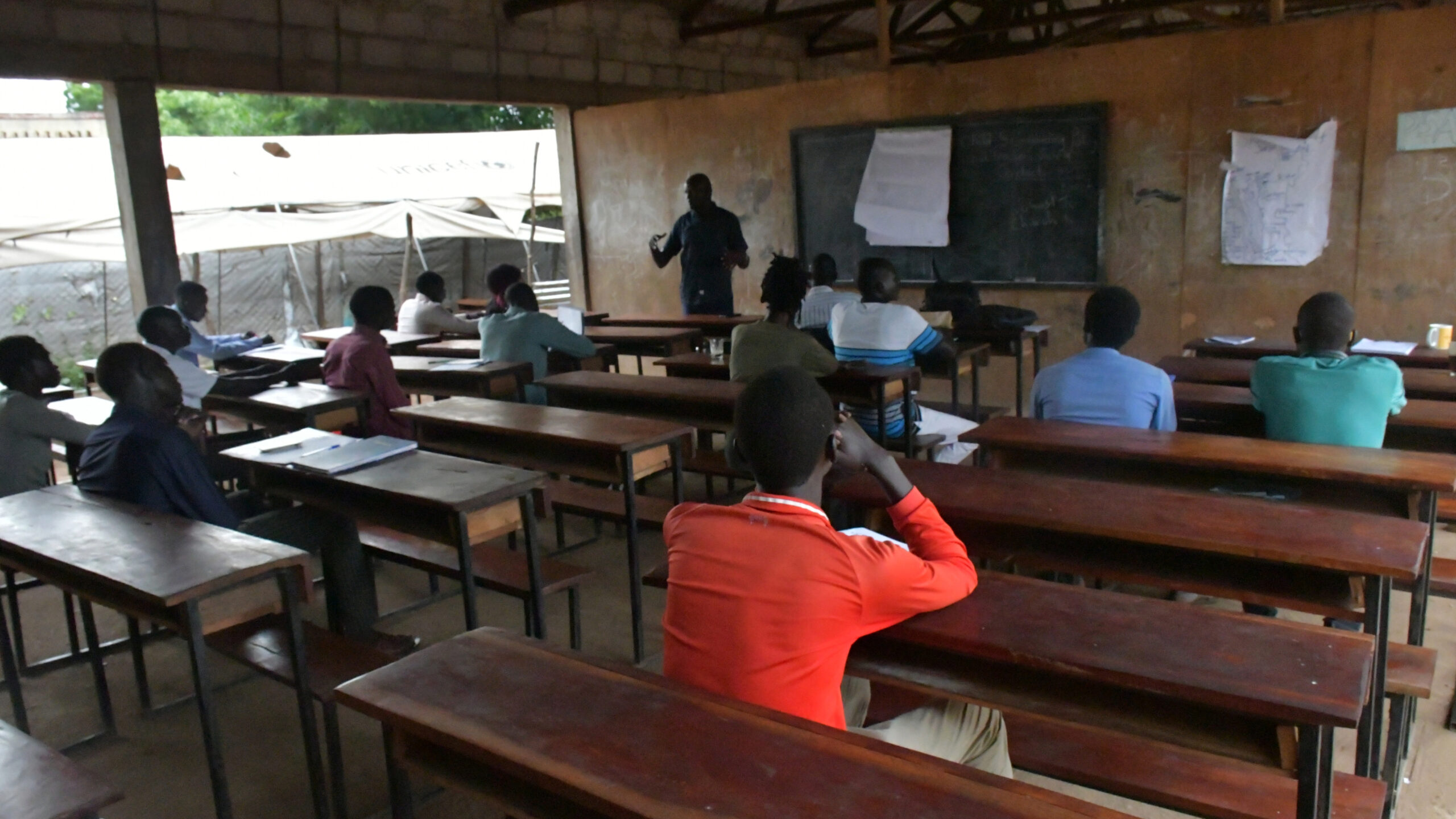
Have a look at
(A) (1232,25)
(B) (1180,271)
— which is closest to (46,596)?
(B) (1180,271)

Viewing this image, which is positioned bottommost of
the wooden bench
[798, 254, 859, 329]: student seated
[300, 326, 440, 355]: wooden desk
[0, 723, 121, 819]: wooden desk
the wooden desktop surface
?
the wooden bench

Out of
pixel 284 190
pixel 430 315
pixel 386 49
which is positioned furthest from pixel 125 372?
pixel 284 190

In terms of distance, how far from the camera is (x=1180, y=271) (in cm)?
596

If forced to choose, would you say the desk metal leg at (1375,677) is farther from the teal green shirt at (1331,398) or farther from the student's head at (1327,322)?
the student's head at (1327,322)

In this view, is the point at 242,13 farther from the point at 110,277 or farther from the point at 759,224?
the point at 110,277

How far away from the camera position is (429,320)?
22.1ft

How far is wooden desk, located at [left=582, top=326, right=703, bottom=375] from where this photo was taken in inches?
224

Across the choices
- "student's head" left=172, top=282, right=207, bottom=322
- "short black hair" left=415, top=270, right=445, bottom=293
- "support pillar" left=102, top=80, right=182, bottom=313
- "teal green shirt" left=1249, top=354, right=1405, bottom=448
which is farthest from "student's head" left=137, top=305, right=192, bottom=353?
"teal green shirt" left=1249, top=354, right=1405, bottom=448

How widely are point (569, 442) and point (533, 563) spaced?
495 mm

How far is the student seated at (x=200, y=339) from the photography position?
5.50m

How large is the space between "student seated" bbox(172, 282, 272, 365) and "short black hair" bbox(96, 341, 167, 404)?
8.50 ft

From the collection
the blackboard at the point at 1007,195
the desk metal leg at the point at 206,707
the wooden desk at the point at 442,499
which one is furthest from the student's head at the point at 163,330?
the blackboard at the point at 1007,195

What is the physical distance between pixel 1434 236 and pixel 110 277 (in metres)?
12.1

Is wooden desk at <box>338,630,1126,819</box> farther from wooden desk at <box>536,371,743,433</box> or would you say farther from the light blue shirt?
the light blue shirt
